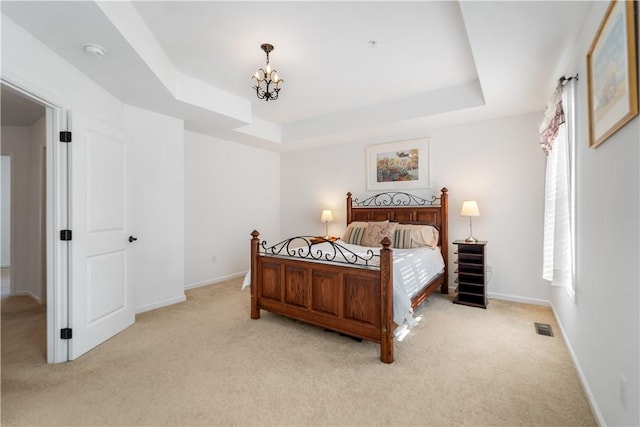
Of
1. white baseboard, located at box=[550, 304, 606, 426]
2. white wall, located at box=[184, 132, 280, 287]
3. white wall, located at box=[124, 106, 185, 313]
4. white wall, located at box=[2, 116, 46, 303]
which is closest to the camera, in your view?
white baseboard, located at box=[550, 304, 606, 426]

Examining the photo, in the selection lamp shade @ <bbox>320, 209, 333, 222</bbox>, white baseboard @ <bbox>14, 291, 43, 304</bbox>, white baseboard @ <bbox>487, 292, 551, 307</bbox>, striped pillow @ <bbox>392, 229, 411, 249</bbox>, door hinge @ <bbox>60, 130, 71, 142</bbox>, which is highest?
door hinge @ <bbox>60, 130, 71, 142</bbox>

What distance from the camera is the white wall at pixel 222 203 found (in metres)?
4.71

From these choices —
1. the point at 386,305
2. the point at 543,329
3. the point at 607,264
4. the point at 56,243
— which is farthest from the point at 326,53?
the point at 543,329

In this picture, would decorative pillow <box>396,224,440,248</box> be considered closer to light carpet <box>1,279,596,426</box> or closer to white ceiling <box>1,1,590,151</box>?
light carpet <box>1,279,596,426</box>

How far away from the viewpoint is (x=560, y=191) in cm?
256

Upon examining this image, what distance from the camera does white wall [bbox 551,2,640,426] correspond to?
1.25m

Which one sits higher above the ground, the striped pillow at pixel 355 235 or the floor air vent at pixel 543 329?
the striped pillow at pixel 355 235

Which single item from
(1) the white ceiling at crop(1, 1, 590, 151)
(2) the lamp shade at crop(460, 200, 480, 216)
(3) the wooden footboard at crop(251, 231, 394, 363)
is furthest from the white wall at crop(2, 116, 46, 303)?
(2) the lamp shade at crop(460, 200, 480, 216)

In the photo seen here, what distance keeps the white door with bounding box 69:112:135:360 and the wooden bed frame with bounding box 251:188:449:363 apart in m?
1.41

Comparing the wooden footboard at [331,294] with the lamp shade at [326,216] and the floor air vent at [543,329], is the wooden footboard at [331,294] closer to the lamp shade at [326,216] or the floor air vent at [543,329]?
the floor air vent at [543,329]

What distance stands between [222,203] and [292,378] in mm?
3702

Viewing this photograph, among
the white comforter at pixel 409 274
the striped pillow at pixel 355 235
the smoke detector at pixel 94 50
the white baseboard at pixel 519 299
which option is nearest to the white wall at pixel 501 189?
the white baseboard at pixel 519 299

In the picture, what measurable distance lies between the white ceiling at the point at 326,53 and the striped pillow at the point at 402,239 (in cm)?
164

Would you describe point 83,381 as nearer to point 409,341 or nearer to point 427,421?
point 427,421
